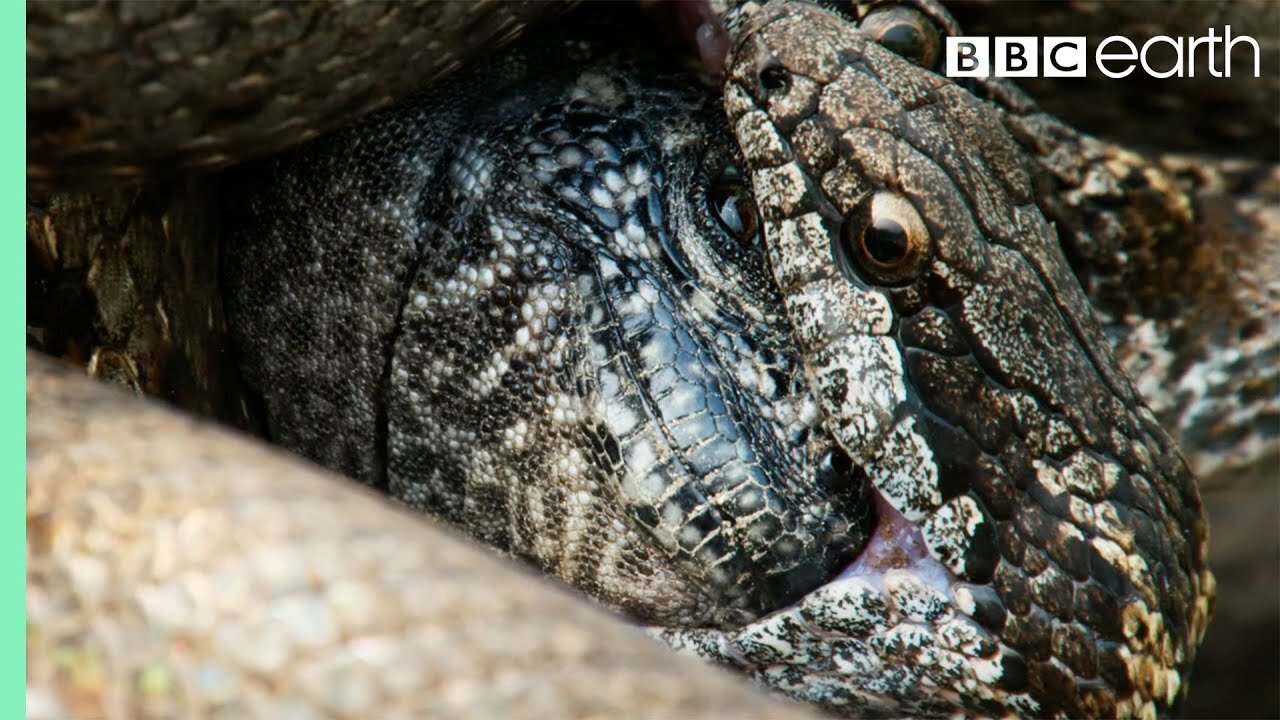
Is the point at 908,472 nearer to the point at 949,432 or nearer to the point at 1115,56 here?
the point at 949,432

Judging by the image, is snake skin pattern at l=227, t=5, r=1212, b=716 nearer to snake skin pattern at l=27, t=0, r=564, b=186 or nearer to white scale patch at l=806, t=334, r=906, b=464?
white scale patch at l=806, t=334, r=906, b=464

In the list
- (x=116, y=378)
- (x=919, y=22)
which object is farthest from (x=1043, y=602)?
(x=116, y=378)

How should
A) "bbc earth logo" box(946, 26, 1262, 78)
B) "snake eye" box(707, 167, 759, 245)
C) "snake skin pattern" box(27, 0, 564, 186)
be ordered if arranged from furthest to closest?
"bbc earth logo" box(946, 26, 1262, 78) → "snake eye" box(707, 167, 759, 245) → "snake skin pattern" box(27, 0, 564, 186)

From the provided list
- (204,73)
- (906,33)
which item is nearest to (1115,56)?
(906,33)

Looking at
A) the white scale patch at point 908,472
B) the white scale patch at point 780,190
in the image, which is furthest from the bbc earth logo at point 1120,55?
the white scale patch at point 908,472

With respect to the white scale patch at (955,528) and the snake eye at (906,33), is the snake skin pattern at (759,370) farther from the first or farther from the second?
the snake eye at (906,33)

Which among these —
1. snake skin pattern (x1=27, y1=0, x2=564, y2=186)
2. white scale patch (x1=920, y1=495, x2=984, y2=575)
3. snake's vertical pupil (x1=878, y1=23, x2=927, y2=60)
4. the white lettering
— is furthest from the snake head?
the white lettering
